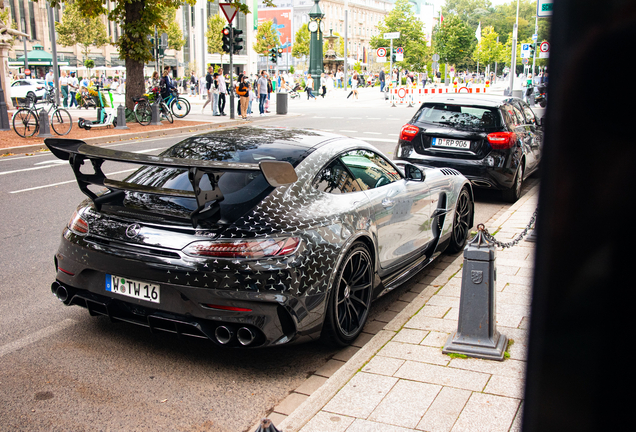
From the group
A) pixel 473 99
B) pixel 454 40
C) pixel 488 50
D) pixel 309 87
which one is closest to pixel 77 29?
pixel 309 87

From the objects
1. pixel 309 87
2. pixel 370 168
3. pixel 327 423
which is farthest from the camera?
pixel 309 87

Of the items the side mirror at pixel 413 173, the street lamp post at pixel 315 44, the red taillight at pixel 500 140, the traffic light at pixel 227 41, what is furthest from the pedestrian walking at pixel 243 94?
the street lamp post at pixel 315 44

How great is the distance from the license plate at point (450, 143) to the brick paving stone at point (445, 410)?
235 inches

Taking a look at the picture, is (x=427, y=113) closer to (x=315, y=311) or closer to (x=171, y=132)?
(x=315, y=311)

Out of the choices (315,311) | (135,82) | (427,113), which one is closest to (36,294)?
(315,311)

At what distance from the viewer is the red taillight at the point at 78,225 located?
3879 mm

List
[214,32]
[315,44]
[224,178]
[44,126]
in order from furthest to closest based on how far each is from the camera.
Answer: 1. [214,32]
2. [315,44]
3. [44,126]
4. [224,178]

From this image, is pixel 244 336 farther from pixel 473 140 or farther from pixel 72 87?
pixel 72 87

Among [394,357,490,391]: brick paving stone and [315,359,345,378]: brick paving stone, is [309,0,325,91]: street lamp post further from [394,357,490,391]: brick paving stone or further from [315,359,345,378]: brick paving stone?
[394,357,490,391]: brick paving stone

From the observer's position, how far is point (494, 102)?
A: 8.91 metres

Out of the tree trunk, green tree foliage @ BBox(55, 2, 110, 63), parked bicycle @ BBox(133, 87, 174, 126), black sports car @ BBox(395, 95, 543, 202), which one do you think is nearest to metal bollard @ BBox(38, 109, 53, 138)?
parked bicycle @ BBox(133, 87, 174, 126)

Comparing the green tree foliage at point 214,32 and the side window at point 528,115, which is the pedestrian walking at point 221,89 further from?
the green tree foliage at point 214,32

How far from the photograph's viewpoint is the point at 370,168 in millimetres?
4812

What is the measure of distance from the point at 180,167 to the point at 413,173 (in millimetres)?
2355
